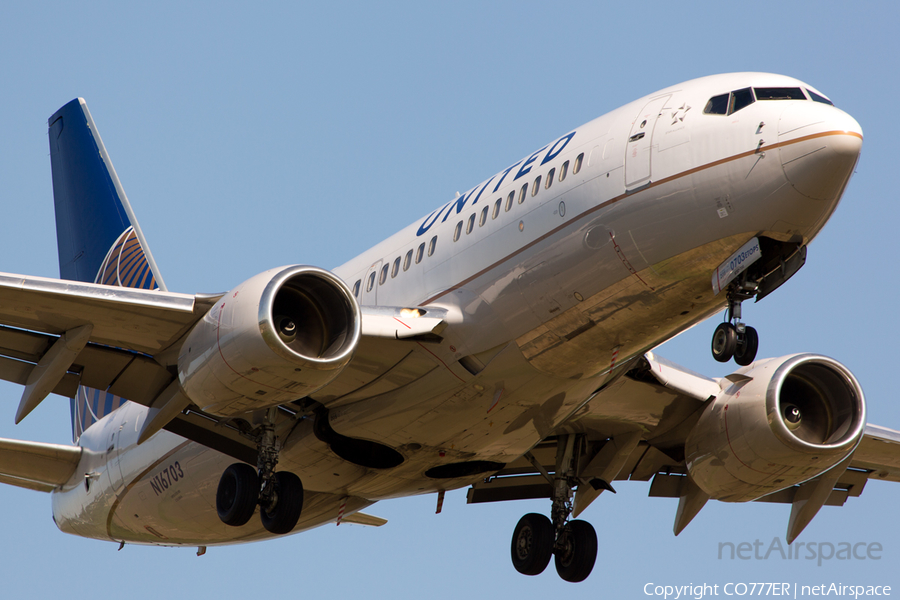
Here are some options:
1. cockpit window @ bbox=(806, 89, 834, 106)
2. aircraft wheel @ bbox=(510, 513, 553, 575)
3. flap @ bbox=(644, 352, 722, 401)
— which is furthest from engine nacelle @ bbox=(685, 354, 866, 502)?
cockpit window @ bbox=(806, 89, 834, 106)

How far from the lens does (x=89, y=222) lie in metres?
27.1

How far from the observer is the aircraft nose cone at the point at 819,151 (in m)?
13.7

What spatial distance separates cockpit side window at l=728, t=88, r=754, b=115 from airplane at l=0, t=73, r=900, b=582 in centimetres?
2

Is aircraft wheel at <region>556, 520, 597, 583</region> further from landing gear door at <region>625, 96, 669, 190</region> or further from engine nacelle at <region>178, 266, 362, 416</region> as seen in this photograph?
landing gear door at <region>625, 96, 669, 190</region>

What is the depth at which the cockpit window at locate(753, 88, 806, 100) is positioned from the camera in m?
14.5

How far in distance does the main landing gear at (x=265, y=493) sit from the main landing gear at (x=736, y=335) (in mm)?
7363

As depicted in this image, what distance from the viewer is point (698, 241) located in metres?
14.4

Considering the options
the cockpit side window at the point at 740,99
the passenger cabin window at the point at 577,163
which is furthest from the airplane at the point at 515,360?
the passenger cabin window at the point at 577,163

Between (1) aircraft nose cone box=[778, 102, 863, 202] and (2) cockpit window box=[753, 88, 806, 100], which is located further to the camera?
(2) cockpit window box=[753, 88, 806, 100]

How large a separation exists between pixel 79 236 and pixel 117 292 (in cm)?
1218

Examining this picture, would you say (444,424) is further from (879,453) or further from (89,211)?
(89,211)

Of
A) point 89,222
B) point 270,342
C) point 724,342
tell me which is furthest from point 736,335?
point 89,222

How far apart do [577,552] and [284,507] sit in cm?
599

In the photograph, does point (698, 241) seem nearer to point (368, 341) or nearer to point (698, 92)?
point (698, 92)
